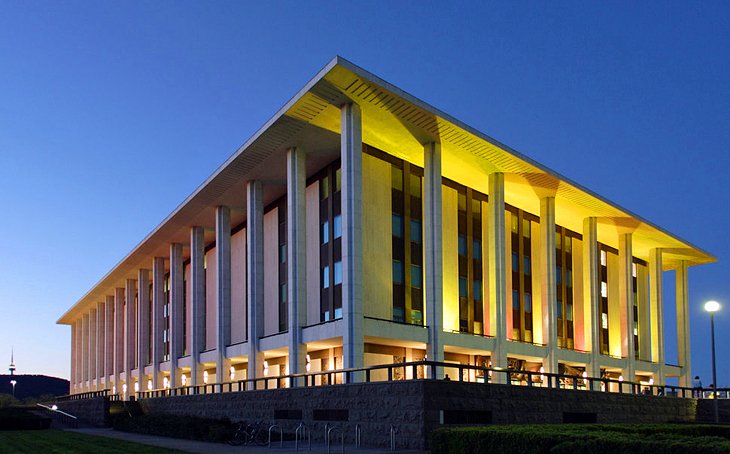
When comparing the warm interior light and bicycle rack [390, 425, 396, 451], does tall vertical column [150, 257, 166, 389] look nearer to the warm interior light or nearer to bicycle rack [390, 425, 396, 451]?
bicycle rack [390, 425, 396, 451]

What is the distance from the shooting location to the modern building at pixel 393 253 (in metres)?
35.7

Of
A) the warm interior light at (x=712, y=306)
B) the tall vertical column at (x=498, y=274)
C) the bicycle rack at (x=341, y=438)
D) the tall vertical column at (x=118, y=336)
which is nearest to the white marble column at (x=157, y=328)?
the tall vertical column at (x=118, y=336)

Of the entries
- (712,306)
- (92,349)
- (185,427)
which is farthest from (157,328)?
(712,306)

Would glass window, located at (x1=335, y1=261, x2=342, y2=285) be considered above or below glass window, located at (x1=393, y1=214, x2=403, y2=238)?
below

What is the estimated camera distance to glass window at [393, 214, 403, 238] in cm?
4159

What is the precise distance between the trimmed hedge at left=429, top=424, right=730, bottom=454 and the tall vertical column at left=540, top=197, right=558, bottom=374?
22860 mm

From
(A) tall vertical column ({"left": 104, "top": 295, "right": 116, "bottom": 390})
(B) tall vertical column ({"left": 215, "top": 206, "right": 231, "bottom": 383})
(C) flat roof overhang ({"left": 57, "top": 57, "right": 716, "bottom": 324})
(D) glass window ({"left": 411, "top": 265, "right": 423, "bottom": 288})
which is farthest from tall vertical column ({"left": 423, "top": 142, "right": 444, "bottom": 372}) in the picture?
(A) tall vertical column ({"left": 104, "top": 295, "right": 116, "bottom": 390})

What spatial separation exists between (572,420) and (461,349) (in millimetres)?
10987

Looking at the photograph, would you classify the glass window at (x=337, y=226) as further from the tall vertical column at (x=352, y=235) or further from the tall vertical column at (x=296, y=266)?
the tall vertical column at (x=352, y=235)

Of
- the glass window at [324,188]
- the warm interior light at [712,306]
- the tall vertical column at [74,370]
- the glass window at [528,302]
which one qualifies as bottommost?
the tall vertical column at [74,370]

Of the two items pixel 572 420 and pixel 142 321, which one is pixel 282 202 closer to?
pixel 572 420

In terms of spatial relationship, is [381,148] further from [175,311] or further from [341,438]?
[175,311]

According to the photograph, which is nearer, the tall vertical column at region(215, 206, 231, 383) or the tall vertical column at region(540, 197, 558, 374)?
the tall vertical column at region(540, 197, 558, 374)

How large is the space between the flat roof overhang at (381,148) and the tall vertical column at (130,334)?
1908 cm
